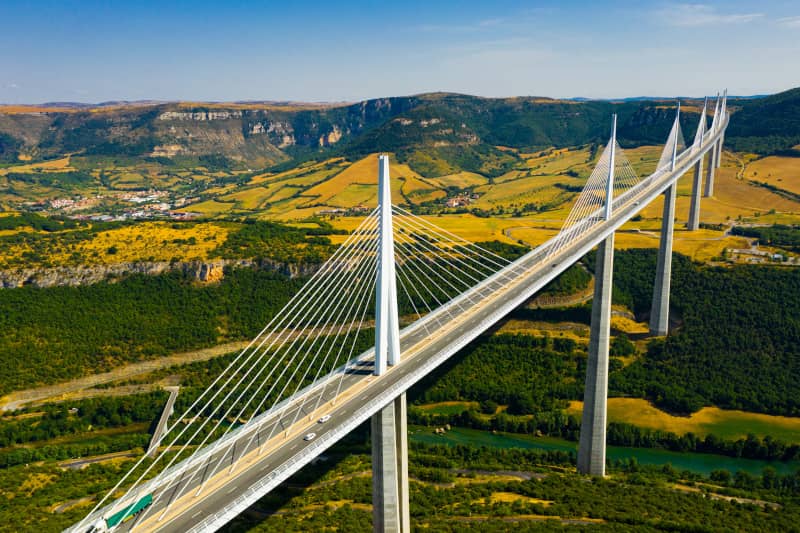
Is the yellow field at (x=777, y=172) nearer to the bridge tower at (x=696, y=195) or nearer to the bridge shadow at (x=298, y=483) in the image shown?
the bridge tower at (x=696, y=195)

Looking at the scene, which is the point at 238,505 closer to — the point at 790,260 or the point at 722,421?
the point at 722,421

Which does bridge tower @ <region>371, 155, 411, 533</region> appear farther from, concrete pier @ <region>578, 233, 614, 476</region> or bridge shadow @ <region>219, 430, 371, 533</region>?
concrete pier @ <region>578, 233, 614, 476</region>

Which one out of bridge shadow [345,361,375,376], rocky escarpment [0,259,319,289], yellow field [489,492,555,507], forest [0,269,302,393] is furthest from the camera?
rocky escarpment [0,259,319,289]

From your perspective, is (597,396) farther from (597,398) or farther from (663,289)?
(663,289)

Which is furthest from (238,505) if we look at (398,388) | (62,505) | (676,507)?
(676,507)

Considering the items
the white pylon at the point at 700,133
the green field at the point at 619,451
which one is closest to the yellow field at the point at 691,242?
the white pylon at the point at 700,133

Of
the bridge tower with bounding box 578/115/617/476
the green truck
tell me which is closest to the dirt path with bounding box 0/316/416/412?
the bridge tower with bounding box 578/115/617/476
